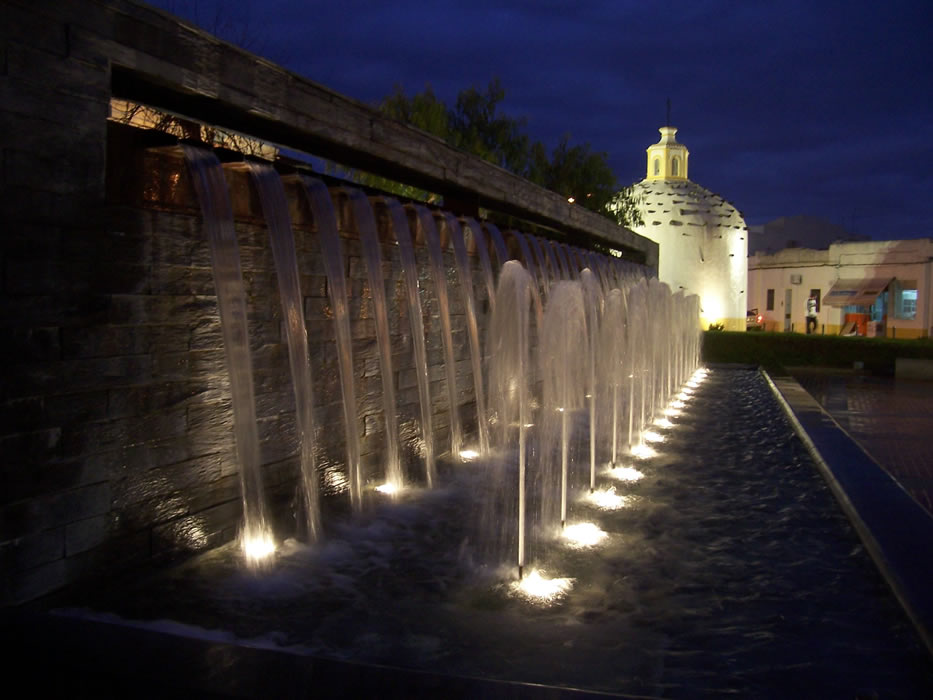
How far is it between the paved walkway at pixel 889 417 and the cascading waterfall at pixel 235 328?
5.10 metres

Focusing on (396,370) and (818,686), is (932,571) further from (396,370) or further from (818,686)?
(396,370)

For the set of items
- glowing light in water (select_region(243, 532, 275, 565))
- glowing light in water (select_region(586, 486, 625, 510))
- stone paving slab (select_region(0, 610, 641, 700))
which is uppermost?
stone paving slab (select_region(0, 610, 641, 700))

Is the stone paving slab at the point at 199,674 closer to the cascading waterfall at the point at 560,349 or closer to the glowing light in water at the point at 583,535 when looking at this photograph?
the glowing light in water at the point at 583,535

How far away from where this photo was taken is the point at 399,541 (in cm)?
469

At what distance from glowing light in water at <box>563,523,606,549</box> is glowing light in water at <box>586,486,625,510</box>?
533 mm

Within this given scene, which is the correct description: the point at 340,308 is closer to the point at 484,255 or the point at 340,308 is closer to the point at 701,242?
the point at 484,255

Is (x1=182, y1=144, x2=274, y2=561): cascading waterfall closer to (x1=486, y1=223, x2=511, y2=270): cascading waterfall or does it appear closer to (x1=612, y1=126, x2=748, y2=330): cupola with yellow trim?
(x1=486, y1=223, x2=511, y2=270): cascading waterfall

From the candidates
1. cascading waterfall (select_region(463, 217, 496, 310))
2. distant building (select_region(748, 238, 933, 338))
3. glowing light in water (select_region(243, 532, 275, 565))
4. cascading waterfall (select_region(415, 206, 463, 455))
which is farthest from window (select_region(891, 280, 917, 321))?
glowing light in water (select_region(243, 532, 275, 565))

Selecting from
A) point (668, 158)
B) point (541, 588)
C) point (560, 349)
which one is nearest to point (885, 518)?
point (541, 588)

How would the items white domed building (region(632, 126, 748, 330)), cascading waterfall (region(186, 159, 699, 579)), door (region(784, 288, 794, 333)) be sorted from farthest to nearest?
door (region(784, 288, 794, 333))
white domed building (region(632, 126, 748, 330))
cascading waterfall (region(186, 159, 699, 579))

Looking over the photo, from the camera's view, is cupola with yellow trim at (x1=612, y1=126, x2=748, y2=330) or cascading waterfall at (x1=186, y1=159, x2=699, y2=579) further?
cupola with yellow trim at (x1=612, y1=126, x2=748, y2=330)

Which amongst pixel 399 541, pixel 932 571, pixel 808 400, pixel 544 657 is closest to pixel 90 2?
pixel 399 541

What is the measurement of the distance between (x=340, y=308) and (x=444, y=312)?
194 cm

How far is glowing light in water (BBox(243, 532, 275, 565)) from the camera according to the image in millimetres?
4312
